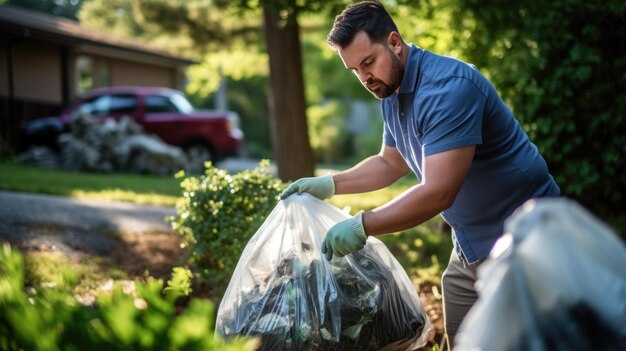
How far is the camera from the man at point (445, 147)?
2256 mm

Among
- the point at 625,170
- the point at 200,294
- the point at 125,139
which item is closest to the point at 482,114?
the point at 200,294

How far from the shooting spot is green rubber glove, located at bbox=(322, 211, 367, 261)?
2.36m

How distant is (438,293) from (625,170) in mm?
2547

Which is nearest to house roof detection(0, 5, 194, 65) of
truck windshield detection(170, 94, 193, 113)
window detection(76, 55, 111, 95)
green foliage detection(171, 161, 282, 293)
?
window detection(76, 55, 111, 95)

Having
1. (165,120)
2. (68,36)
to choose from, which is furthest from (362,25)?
(68,36)

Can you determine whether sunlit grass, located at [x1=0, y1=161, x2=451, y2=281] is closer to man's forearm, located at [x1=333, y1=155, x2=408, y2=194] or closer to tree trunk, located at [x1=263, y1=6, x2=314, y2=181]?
man's forearm, located at [x1=333, y1=155, x2=408, y2=194]

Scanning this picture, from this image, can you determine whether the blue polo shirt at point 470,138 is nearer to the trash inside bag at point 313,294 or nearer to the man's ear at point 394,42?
the man's ear at point 394,42

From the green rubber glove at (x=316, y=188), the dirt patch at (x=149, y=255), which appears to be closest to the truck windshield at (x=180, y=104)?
the dirt patch at (x=149, y=255)

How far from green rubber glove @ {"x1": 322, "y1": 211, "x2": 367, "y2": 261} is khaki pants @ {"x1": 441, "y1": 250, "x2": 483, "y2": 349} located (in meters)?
0.58

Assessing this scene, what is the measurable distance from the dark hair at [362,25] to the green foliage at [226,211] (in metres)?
1.49

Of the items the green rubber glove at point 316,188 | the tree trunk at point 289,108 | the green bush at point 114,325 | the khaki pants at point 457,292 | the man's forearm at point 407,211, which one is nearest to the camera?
the green bush at point 114,325

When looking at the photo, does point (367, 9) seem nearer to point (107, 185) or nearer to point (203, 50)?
point (107, 185)

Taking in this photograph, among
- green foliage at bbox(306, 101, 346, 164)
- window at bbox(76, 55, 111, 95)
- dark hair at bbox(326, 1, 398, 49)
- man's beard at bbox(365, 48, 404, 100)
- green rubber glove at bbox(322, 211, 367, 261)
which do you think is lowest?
green foliage at bbox(306, 101, 346, 164)

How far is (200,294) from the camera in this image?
13.7ft
